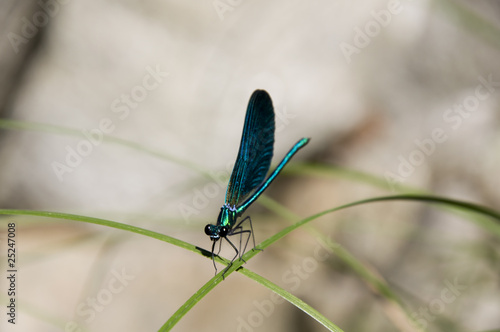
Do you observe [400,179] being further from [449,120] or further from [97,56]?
[97,56]

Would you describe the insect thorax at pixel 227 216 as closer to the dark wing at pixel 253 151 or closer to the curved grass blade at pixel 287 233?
the dark wing at pixel 253 151

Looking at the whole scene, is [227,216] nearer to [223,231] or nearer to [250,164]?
[223,231]

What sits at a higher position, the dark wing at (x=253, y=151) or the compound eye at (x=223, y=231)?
the dark wing at (x=253, y=151)

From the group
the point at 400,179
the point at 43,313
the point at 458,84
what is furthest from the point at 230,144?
the point at 458,84

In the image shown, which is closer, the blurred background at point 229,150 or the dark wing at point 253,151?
the dark wing at point 253,151

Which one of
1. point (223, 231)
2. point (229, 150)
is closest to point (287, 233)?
point (223, 231)

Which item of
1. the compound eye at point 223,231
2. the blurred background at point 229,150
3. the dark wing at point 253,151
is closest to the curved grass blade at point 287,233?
the compound eye at point 223,231

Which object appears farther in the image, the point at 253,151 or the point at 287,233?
the point at 253,151
